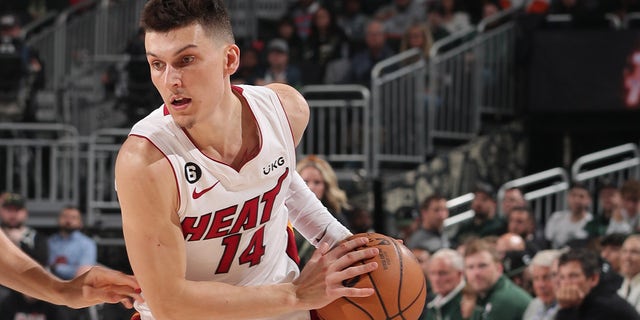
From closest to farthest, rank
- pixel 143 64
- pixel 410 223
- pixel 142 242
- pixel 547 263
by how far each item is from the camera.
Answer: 1. pixel 142 242
2. pixel 547 263
3. pixel 410 223
4. pixel 143 64

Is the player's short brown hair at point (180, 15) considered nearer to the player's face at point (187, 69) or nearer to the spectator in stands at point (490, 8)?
the player's face at point (187, 69)

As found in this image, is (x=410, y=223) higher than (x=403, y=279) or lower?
lower

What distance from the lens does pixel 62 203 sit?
12.4m

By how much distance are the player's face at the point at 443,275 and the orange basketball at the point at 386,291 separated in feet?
12.8

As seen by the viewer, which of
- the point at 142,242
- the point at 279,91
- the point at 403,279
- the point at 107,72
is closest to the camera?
the point at 142,242

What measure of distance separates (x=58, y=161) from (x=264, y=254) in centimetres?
894

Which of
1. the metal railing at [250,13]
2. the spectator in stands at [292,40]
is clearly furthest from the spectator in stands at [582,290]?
the metal railing at [250,13]

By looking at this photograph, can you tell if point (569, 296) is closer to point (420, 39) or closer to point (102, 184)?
point (420, 39)

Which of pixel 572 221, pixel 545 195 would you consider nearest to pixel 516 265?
pixel 572 221

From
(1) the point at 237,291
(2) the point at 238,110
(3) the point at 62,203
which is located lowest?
(3) the point at 62,203

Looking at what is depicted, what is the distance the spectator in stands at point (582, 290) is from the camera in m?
7.03

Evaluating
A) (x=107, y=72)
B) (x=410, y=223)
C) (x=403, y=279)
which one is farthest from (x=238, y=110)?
(x=107, y=72)

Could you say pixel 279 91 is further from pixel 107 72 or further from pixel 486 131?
pixel 107 72

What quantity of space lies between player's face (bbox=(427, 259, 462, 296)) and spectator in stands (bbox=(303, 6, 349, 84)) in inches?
204
